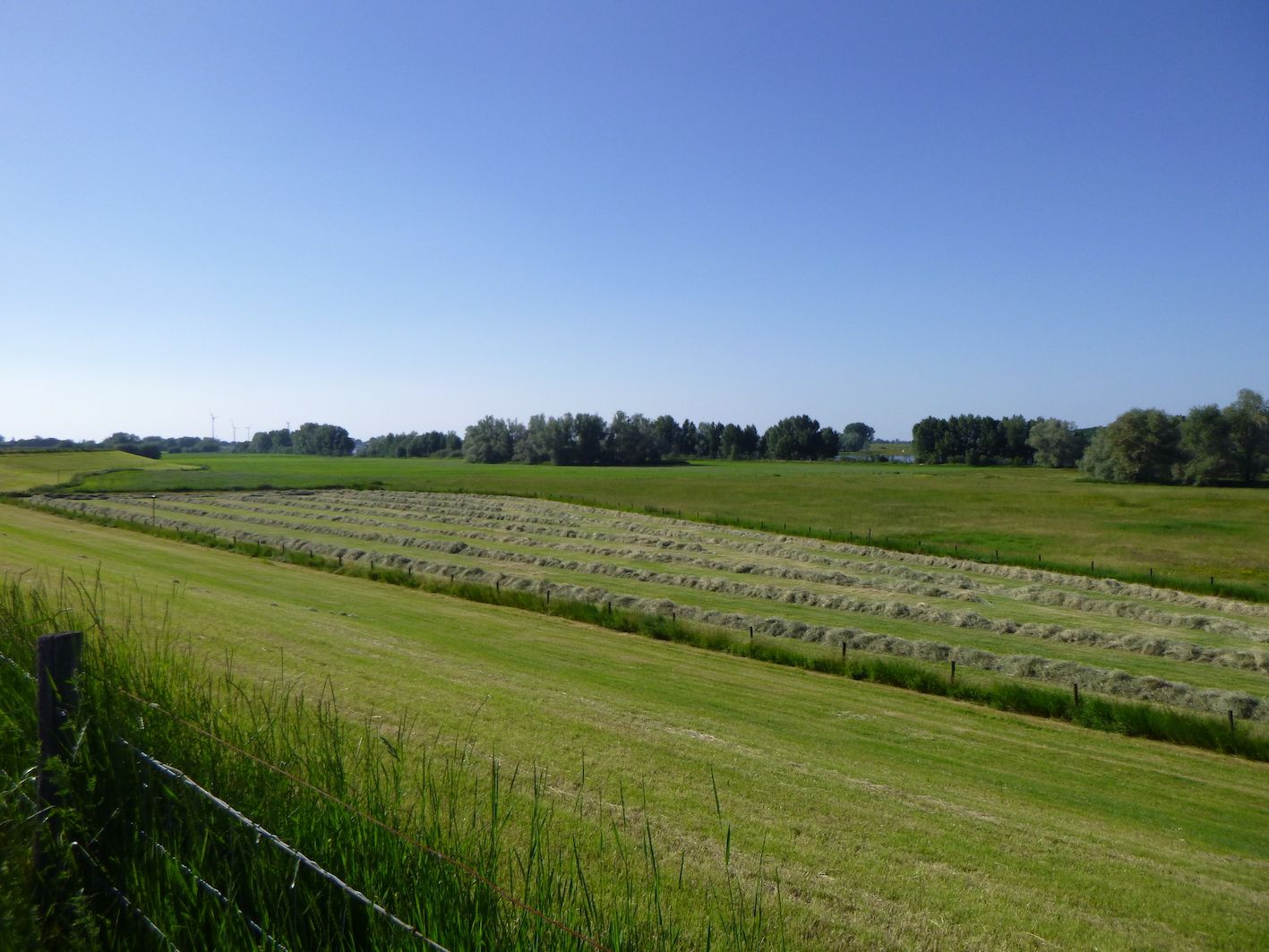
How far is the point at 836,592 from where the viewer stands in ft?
106

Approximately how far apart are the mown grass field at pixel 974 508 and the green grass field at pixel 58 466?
4466 millimetres

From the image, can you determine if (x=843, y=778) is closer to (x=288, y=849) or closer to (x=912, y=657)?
(x=288, y=849)

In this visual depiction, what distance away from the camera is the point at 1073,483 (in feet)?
325

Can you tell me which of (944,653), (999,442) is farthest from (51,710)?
(999,442)

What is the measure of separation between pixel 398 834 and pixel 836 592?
2924 centimetres

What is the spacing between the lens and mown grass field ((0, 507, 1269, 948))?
8008mm

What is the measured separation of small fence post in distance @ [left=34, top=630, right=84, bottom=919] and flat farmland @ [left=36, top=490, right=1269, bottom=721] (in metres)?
18.9

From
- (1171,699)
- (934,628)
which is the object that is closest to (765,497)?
(934,628)

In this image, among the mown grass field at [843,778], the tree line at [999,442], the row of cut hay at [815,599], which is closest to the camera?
the mown grass field at [843,778]

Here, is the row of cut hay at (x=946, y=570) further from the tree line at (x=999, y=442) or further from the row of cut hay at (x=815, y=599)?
the tree line at (x=999, y=442)

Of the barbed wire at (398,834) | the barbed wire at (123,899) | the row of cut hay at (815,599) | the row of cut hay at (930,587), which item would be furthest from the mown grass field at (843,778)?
the row of cut hay at (930,587)

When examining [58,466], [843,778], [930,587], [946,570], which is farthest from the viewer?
[58,466]

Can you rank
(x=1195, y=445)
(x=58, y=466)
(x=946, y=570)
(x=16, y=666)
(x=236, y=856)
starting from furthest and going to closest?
(x=1195, y=445) < (x=58, y=466) < (x=946, y=570) < (x=16, y=666) < (x=236, y=856)

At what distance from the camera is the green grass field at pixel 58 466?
254ft
